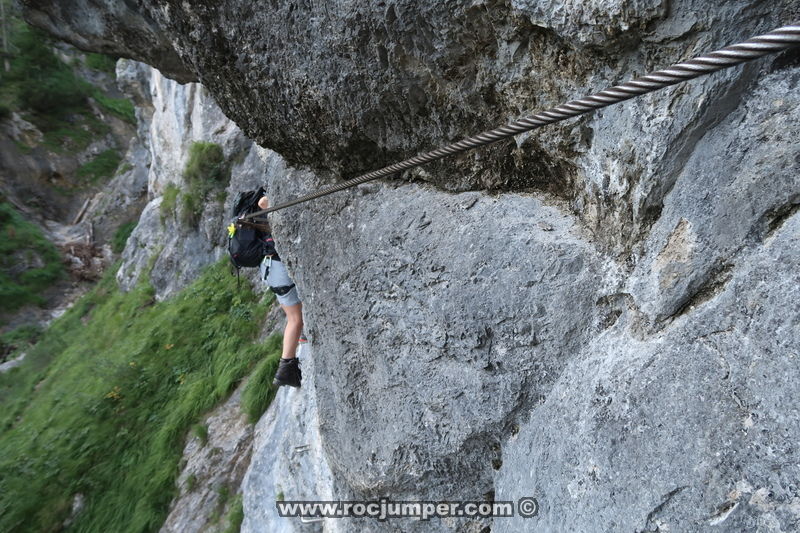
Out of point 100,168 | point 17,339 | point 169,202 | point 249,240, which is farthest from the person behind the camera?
point 100,168

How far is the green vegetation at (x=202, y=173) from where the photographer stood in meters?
9.74

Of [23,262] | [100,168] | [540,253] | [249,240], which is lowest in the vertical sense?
[540,253]

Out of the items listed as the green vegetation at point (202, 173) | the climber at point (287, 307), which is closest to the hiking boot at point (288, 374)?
the climber at point (287, 307)

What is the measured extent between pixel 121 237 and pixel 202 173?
→ 11.2m

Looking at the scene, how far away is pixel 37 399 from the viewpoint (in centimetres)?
960

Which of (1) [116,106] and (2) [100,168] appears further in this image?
(1) [116,106]

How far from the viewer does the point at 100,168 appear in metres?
21.7

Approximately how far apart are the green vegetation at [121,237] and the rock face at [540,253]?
18.1 meters

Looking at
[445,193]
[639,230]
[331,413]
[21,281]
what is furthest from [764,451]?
[21,281]

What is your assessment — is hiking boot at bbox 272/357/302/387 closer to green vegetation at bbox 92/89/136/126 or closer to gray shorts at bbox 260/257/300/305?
gray shorts at bbox 260/257/300/305

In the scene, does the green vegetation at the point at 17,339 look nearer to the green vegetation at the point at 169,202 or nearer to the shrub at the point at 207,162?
the green vegetation at the point at 169,202

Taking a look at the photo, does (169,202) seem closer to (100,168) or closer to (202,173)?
(202,173)

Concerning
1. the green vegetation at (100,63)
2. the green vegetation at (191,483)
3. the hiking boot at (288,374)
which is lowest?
the green vegetation at (191,483)

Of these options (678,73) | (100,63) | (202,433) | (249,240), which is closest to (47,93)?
(100,63)
